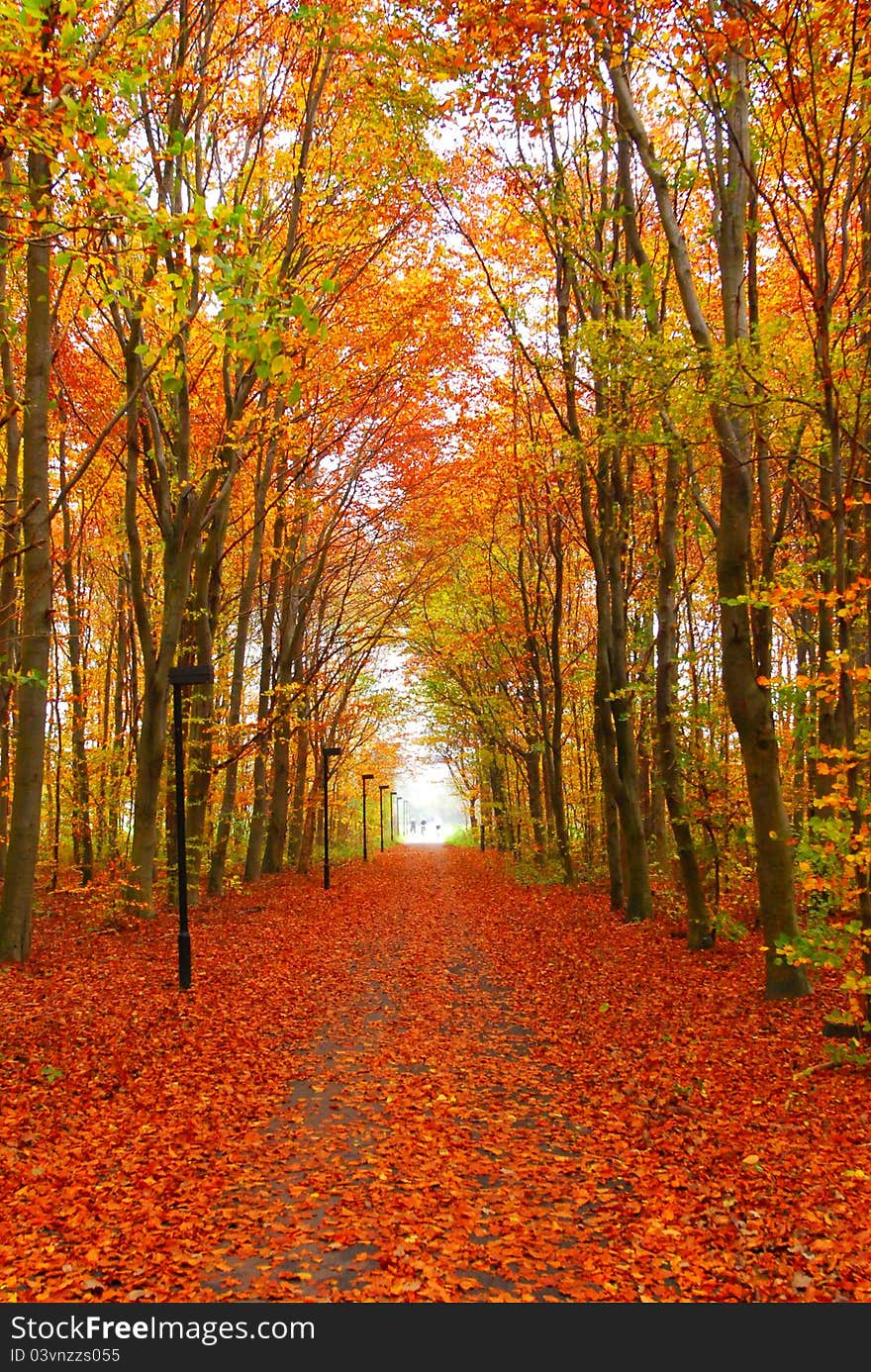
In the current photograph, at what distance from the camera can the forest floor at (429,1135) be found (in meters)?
3.51

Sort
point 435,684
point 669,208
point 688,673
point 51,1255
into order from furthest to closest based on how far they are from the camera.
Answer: point 435,684 → point 688,673 → point 669,208 → point 51,1255

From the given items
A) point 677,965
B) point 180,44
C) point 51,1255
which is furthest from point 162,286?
point 677,965

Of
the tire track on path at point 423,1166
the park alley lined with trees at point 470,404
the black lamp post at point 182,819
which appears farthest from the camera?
the black lamp post at point 182,819

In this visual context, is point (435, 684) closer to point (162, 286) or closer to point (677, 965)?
point (677, 965)

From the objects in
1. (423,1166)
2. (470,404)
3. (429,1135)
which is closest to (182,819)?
(429,1135)

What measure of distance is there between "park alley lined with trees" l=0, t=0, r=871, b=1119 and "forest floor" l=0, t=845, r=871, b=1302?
0.99 metres

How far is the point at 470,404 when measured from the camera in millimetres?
15820

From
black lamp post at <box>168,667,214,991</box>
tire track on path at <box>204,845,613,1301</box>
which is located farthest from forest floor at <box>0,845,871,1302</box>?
black lamp post at <box>168,667,214,991</box>

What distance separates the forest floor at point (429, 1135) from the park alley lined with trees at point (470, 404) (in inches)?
38.8

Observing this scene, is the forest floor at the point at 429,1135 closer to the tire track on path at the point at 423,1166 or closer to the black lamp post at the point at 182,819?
the tire track on path at the point at 423,1166

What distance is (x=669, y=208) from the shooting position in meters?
7.12

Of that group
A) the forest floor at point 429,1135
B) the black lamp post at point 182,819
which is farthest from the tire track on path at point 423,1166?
the black lamp post at point 182,819

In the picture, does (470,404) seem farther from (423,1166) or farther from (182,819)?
(423,1166)
